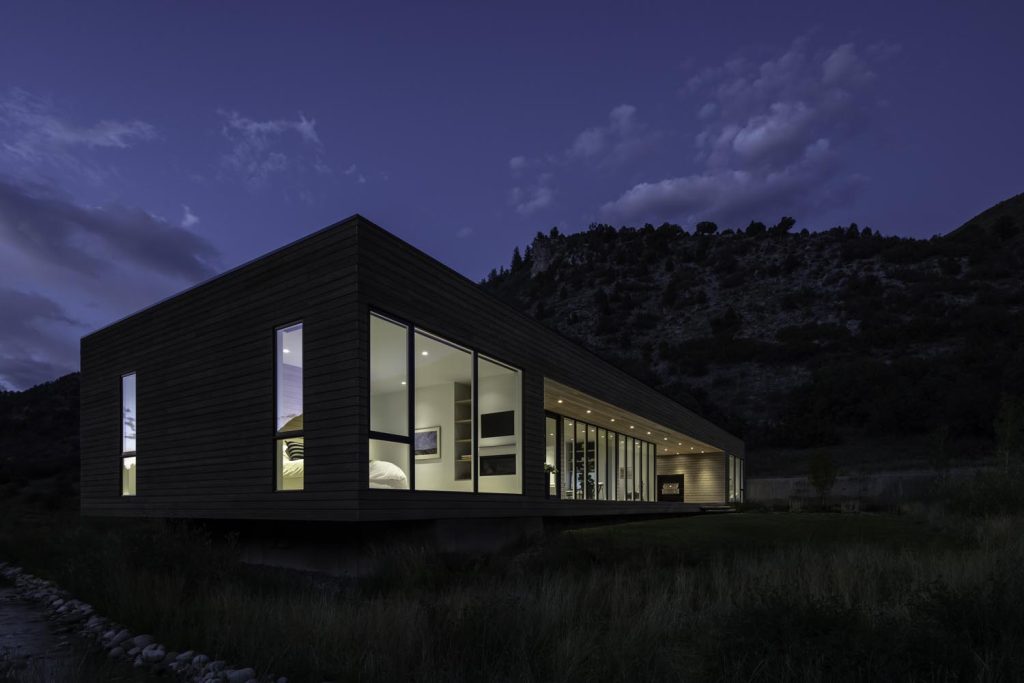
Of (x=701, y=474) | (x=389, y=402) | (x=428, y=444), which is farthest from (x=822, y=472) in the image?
(x=389, y=402)

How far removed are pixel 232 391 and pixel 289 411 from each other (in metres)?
1.38

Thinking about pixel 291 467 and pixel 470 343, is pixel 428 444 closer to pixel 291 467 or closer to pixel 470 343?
pixel 470 343

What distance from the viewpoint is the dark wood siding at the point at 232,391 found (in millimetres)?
8148

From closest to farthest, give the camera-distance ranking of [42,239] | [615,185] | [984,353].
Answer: [42,239] < [984,353] < [615,185]

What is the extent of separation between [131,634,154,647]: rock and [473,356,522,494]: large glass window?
655 cm

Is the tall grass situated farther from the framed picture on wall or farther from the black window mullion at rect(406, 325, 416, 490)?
the framed picture on wall

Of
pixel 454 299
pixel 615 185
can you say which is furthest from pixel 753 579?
pixel 615 185

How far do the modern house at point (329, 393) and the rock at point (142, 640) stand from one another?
2395 millimetres

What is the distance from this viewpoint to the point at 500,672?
13.6ft

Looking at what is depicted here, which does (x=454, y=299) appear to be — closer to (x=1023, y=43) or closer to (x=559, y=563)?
(x=559, y=563)

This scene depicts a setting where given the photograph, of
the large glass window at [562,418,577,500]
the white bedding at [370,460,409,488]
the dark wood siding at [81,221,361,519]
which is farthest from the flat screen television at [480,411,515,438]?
the large glass window at [562,418,577,500]

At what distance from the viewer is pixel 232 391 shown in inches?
384

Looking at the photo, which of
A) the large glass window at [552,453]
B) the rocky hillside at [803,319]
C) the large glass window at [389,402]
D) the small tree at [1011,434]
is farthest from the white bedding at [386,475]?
the rocky hillside at [803,319]

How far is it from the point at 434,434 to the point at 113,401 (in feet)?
20.1
